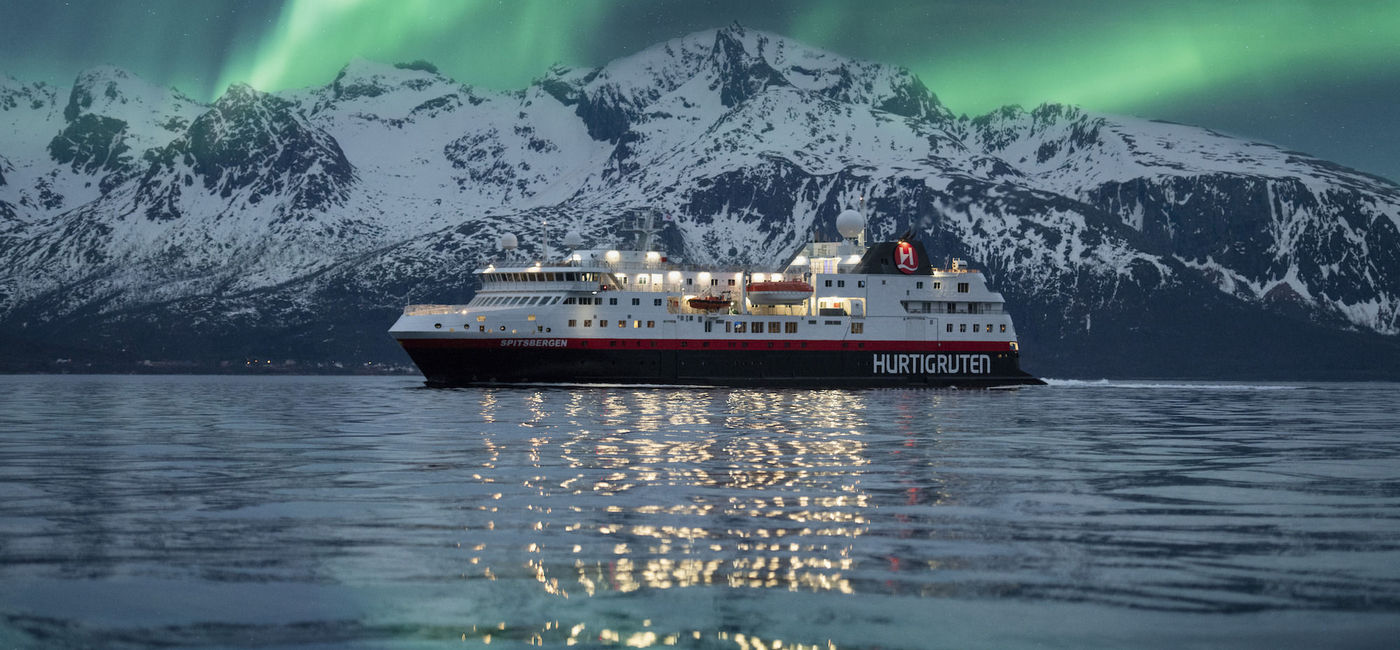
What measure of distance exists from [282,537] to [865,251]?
89701 millimetres

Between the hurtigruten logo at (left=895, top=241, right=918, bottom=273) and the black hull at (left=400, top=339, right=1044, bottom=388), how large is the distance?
6.47 metres

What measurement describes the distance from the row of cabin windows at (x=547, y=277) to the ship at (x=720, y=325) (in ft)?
0.35

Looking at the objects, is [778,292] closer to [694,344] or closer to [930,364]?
[694,344]

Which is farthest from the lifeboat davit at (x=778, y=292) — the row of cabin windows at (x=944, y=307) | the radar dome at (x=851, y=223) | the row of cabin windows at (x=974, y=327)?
the radar dome at (x=851, y=223)

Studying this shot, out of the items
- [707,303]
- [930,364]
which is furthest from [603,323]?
[930,364]

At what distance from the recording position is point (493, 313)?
98438 mm

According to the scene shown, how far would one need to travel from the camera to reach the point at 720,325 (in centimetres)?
10100

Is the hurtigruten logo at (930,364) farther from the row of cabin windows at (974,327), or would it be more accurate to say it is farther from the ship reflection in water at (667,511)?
the ship reflection in water at (667,511)

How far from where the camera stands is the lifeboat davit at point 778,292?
103m

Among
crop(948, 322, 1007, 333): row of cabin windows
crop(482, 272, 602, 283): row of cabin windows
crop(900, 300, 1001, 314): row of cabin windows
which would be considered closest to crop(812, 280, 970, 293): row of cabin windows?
crop(900, 300, 1001, 314): row of cabin windows

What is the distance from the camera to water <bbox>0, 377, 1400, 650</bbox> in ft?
51.3

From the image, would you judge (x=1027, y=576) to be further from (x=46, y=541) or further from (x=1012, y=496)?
(x=46, y=541)

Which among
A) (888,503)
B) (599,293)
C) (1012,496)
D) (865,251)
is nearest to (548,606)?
(888,503)

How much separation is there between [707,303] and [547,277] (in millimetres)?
11931
